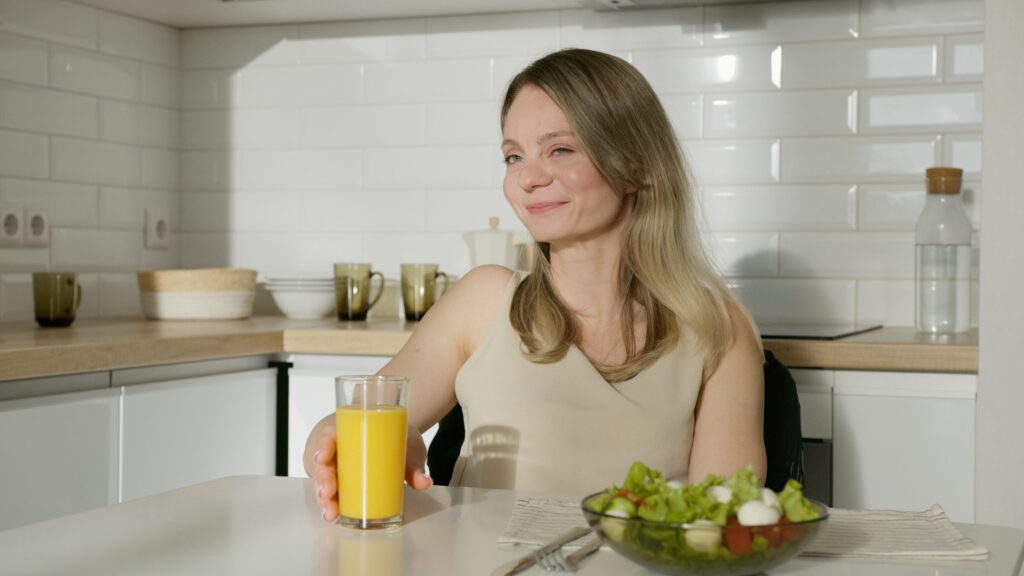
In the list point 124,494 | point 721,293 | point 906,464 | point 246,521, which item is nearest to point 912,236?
point 906,464

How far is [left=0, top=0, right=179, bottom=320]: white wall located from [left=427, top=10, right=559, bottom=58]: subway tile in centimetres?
77

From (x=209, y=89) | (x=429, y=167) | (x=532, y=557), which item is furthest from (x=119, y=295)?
(x=532, y=557)

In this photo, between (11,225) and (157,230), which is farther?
(157,230)

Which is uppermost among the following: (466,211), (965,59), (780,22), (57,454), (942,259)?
(780,22)

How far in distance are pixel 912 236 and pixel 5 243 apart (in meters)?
2.02

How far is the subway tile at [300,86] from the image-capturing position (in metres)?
3.05

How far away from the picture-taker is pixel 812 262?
2.66m

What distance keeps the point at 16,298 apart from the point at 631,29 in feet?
5.09

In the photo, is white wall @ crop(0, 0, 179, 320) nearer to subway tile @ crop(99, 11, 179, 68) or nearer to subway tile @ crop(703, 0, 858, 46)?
subway tile @ crop(99, 11, 179, 68)

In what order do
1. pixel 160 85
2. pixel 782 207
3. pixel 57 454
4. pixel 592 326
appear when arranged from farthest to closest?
pixel 160 85
pixel 782 207
pixel 57 454
pixel 592 326

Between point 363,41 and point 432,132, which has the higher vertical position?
point 363,41

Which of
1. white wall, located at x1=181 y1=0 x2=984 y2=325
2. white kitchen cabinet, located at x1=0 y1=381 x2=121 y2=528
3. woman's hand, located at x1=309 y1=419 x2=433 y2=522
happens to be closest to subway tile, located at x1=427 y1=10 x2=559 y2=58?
white wall, located at x1=181 y1=0 x2=984 y2=325

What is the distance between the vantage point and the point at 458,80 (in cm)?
295

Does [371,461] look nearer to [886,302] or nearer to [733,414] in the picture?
[733,414]
